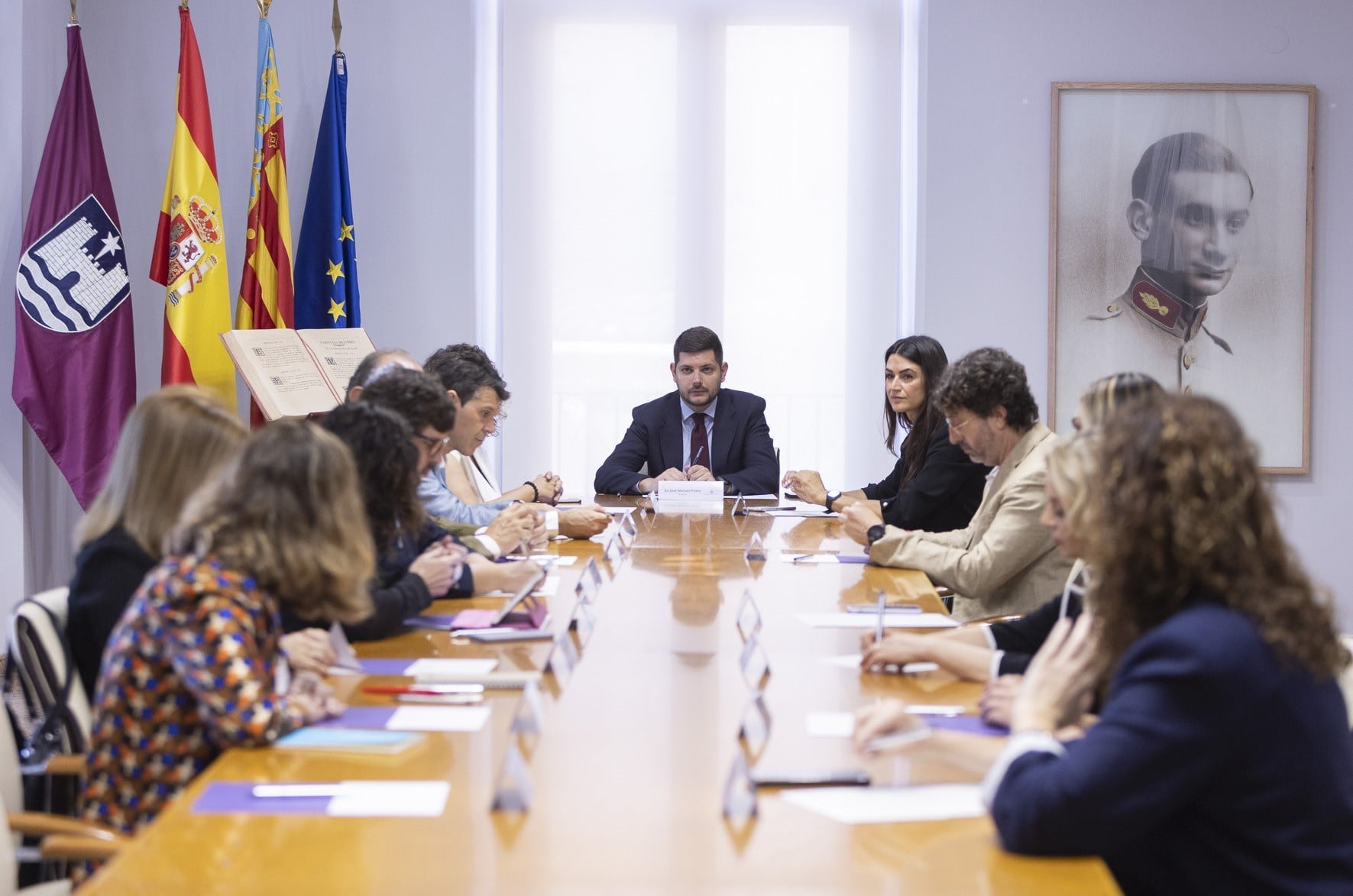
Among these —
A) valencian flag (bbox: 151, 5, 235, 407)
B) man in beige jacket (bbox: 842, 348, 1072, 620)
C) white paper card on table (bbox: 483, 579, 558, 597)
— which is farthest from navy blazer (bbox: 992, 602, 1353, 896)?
valencian flag (bbox: 151, 5, 235, 407)

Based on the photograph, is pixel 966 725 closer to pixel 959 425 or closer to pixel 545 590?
pixel 545 590

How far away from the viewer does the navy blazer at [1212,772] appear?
147 centimetres

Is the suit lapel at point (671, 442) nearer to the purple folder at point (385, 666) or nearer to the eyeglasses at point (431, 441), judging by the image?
the eyeglasses at point (431, 441)

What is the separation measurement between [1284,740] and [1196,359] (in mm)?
5444

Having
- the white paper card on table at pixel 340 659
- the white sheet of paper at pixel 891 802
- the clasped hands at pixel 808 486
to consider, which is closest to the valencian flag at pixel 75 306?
the clasped hands at pixel 808 486

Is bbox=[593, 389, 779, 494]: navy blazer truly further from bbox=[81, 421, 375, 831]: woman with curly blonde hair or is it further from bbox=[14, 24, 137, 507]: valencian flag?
bbox=[81, 421, 375, 831]: woman with curly blonde hair

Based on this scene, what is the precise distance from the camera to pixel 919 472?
4.77 metres

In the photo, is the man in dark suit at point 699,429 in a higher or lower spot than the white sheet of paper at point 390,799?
higher

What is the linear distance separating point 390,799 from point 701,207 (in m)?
5.64

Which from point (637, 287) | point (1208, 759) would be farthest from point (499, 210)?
point (1208, 759)

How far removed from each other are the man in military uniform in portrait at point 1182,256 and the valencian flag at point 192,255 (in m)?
4.19

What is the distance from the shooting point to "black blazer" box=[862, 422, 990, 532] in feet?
15.1

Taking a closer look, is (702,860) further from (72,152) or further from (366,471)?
(72,152)

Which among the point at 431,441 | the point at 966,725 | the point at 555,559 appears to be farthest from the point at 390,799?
the point at 555,559
